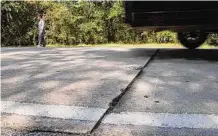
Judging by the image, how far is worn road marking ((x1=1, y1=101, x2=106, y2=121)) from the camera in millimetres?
3771

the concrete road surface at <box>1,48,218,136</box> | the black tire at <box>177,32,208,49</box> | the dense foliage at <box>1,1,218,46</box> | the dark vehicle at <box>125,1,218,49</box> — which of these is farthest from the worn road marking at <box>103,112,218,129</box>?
the dense foliage at <box>1,1,218,46</box>

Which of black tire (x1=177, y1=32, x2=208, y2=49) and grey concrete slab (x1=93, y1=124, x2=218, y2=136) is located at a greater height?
black tire (x1=177, y1=32, x2=208, y2=49)

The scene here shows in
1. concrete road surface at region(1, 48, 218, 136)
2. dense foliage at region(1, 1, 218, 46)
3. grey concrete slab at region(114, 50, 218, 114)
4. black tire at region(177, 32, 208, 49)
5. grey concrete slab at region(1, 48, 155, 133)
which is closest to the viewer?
concrete road surface at region(1, 48, 218, 136)

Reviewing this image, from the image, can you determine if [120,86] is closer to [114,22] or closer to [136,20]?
[136,20]

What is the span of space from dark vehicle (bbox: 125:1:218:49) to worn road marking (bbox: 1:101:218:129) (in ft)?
10.5

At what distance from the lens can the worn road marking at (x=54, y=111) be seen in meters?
3.77

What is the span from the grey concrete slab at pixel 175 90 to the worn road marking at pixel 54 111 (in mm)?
265

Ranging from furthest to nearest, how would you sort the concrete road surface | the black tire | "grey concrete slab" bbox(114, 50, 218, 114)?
1. the black tire
2. "grey concrete slab" bbox(114, 50, 218, 114)
3. the concrete road surface

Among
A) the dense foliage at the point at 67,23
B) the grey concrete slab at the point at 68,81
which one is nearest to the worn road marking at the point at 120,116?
the grey concrete slab at the point at 68,81

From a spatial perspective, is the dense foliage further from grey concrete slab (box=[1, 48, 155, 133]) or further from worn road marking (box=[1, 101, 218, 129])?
worn road marking (box=[1, 101, 218, 129])

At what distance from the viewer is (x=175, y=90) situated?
471 cm

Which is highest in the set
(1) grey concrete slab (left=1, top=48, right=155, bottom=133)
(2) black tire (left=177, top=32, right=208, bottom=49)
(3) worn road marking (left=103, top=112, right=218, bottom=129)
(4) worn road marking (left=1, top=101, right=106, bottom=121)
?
(2) black tire (left=177, top=32, right=208, bottom=49)

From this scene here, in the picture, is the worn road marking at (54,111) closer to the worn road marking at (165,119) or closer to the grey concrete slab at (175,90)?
the worn road marking at (165,119)

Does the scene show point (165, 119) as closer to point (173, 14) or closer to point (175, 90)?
point (175, 90)
